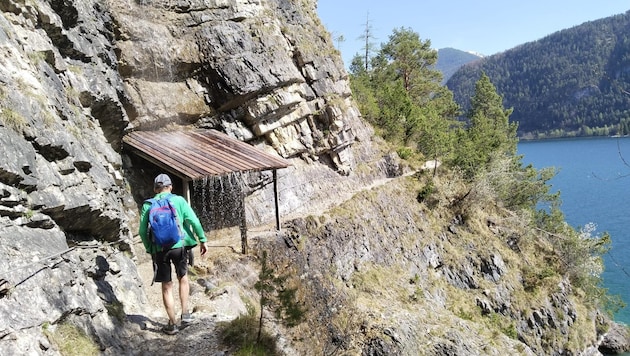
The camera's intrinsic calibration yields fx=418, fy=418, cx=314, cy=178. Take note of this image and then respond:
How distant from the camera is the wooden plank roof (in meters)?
11.1

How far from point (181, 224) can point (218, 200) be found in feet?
29.1

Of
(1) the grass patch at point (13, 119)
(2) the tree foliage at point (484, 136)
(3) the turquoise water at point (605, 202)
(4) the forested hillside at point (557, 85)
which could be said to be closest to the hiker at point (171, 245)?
(1) the grass patch at point (13, 119)

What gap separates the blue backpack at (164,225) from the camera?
17.5 feet

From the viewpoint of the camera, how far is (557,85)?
14575 cm

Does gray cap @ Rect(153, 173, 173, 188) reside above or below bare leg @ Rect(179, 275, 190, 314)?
above

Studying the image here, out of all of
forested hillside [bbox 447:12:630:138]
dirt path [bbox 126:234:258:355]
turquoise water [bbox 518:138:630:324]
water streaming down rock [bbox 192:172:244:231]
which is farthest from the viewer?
forested hillside [bbox 447:12:630:138]

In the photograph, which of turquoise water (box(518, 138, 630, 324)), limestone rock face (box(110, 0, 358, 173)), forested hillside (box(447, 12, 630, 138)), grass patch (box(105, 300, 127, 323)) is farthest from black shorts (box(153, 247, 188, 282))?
forested hillside (box(447, 12, 630, 138))

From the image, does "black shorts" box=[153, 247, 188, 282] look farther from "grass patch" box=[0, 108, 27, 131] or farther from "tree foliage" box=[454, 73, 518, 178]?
"tree foliage" box=[454, 73, 518, 178]

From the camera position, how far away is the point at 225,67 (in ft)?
51.8

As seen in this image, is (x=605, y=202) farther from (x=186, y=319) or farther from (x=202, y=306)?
(x=186, y=319)

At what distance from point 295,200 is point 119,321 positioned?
449 inches

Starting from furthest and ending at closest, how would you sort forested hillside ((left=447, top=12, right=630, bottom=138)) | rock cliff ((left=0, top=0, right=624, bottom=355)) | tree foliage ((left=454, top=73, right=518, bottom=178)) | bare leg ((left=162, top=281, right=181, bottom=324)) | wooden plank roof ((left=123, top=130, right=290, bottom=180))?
forested hillside ((left=447, top=12, right=630, bottom=138)), tree foliage ((left=454, top=73, right=518, bottom=178)), wooden plank roof ((left=123, top=130, right=290, bottom=180)), bare leg ((left=162, top=281, right=181, bottom=324)), rock cliff ((left=0, top=0, right=624, bottom=355))

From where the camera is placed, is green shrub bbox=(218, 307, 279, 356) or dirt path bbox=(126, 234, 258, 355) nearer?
dirt path bbox=(126, 234, 258, 355)

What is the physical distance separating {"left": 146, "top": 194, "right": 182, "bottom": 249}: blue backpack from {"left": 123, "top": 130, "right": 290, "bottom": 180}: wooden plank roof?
509cm
